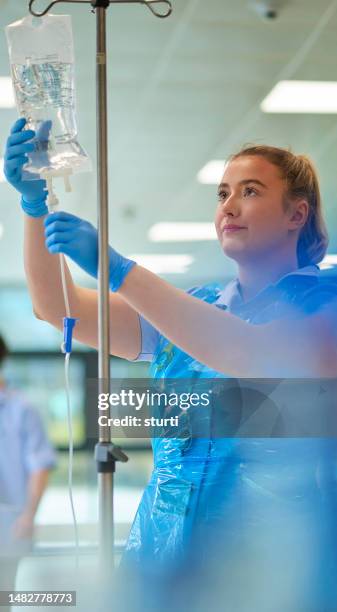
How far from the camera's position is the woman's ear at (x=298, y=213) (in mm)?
1490

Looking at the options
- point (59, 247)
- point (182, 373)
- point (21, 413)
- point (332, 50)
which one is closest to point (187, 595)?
point (182, 373)

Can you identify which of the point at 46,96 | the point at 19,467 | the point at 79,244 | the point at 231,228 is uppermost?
the point at 46,96

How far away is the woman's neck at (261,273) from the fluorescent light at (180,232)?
11.9 ft

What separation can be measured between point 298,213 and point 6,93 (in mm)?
2136

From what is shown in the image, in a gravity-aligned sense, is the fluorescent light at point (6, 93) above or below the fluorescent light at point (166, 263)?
below

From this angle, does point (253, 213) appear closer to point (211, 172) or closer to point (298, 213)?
point (298, 213)

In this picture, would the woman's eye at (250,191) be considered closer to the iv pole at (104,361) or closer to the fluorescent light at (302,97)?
the iv pole at (104,361)

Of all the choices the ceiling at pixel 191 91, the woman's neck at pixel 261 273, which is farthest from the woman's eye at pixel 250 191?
the ceiling at pixel 191 91

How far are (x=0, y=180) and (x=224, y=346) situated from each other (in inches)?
127

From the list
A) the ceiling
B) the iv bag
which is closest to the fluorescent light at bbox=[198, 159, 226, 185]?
the ceiling

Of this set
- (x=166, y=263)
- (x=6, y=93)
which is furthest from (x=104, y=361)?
(x=166, y=263)

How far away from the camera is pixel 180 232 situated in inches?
211

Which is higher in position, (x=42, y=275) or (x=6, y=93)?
(x=6, y=93)

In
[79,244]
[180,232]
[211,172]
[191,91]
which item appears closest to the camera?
[79,244]
